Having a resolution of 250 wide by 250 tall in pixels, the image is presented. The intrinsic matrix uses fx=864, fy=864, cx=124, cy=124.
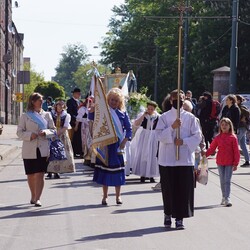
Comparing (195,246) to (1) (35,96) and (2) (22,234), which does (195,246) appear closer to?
(2) (22,234)

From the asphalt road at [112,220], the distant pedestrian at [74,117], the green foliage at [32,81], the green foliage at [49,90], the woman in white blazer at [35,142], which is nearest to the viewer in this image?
the asphalt road at [112,220]

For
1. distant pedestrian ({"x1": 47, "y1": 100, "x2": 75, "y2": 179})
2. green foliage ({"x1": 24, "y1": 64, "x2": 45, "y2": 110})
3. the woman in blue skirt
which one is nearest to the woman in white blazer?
the woman in blue skirt

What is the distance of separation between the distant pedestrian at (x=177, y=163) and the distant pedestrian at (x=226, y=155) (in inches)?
101

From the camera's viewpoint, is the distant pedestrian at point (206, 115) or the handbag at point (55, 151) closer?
the handbag at point (55, 151)

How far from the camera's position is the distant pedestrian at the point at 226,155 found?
13.2m

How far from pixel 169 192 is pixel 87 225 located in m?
1.10

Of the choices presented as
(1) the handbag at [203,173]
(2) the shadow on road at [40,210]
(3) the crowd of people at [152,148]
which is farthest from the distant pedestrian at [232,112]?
(2) the shadow on road at [40,210]

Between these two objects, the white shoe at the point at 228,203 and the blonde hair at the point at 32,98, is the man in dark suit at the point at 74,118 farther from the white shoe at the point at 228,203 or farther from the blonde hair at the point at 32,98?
the white shoe at the point at 228,203

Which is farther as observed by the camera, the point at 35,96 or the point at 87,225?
the point at 35,96

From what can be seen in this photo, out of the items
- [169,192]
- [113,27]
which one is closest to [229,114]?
[169,192]

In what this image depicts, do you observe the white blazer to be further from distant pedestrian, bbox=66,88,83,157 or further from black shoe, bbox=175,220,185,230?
distant pedestrian, bbox=66,88,83,157

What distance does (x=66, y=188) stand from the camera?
50.6 ft

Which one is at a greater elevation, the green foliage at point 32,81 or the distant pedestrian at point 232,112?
the green foliage at point 32,81

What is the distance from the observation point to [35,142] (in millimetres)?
12680
